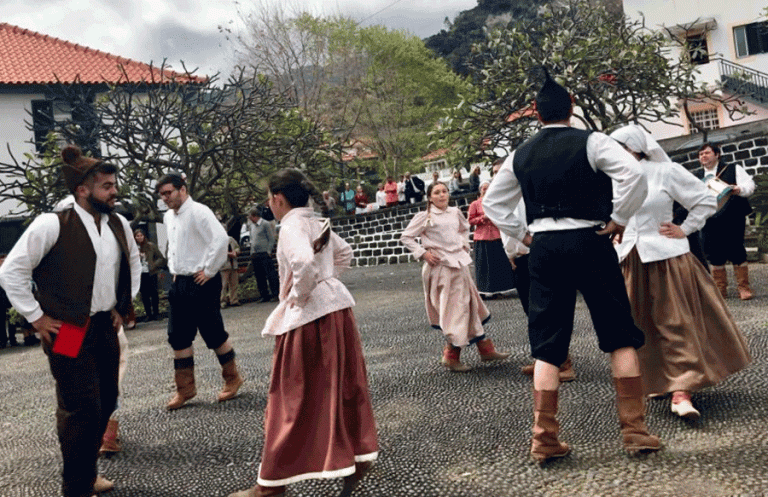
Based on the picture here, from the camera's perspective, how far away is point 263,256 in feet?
58.4

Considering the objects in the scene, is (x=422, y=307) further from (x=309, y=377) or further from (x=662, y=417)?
(x=309, y=377)

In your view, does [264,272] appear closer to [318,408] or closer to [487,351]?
[487,351]

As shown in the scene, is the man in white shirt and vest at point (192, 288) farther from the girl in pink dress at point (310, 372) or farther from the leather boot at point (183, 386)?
the girl in pink dress at point (310, 372)

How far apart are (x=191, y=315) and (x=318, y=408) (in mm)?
2916

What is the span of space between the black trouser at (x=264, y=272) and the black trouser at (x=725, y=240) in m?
9.79

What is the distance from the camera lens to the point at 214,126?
18375 millimetres

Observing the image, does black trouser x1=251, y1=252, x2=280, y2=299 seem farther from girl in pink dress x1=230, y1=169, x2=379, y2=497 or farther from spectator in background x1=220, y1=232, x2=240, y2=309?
girl in pink dress x1=230, y1=169, x2=379, y2=497

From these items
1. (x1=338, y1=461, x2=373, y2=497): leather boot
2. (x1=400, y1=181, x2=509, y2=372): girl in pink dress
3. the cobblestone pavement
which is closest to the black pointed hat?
the cobblestone pavement

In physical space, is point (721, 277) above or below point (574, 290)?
below

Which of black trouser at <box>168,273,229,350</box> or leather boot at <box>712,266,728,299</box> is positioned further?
leather boot at <box>712,266,728,299</box>

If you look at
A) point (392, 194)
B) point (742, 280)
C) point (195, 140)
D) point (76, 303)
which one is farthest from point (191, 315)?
point (392, 194)

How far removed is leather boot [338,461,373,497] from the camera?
4.21m

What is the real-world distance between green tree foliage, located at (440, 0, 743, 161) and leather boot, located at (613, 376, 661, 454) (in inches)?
390

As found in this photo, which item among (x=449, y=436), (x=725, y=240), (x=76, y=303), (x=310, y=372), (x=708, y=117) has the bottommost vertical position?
(x=449, y=436)
